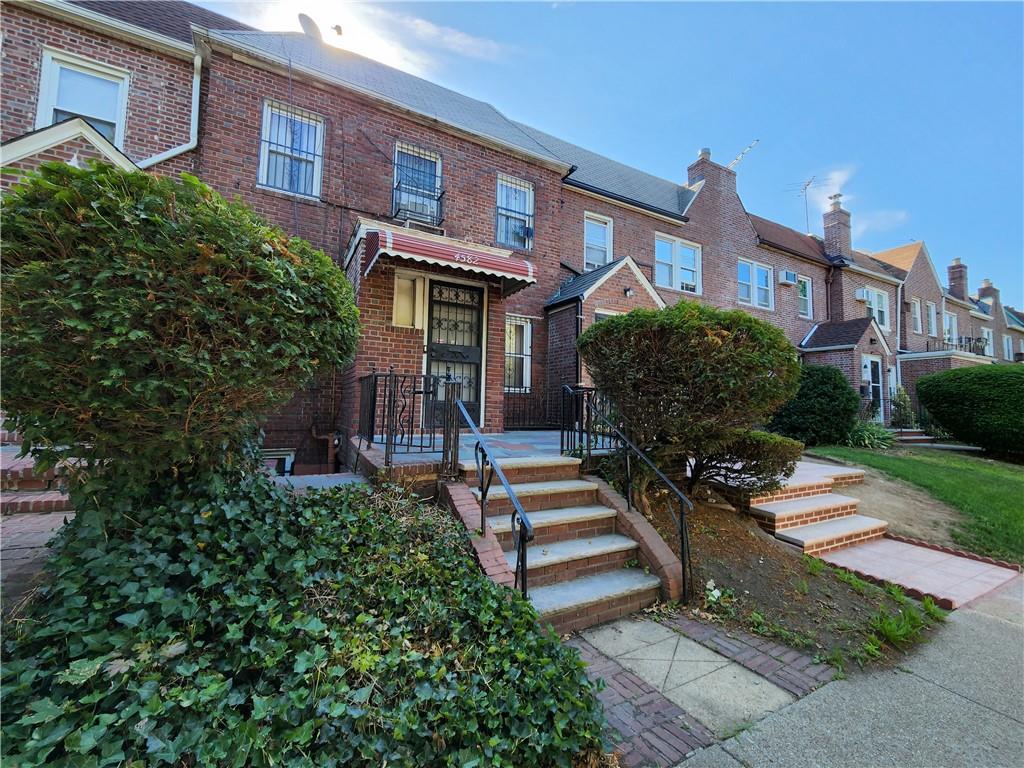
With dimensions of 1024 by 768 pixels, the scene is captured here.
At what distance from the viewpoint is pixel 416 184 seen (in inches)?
361

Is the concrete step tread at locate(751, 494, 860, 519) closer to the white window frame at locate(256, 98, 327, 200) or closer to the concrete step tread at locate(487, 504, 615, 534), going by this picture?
the concrete step tread at locate(487, 504, 615, 534)

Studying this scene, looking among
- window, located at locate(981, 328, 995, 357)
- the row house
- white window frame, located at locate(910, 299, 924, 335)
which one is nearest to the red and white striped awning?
the row house

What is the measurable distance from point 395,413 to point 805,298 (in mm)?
18825

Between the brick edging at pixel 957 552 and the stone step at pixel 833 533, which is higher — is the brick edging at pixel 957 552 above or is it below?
below

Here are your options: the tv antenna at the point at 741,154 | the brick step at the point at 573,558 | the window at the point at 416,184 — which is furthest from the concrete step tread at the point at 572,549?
the tv antenna at the point at 741,154

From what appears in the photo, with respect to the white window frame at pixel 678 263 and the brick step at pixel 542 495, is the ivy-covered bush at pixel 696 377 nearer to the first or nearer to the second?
the brick step at pixel 542 495

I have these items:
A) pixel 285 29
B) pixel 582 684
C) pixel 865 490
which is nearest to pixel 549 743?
pixel 582 684

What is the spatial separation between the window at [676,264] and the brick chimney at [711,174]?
265 centimetres

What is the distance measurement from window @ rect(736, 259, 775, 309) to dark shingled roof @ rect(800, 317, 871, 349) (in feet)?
8.09

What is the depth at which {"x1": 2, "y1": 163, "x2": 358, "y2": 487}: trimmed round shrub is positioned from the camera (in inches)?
81.6

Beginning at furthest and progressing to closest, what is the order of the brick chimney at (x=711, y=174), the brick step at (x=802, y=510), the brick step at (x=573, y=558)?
the brick chimney at (x=711, y=174) < the brick step at (x=802, y=510) < the brick step at (x=573, y=558)

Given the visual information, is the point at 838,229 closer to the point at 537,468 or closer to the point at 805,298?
the point at 805,298

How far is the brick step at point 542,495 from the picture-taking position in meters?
4.12

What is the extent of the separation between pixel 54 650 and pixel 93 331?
58.2 inches
